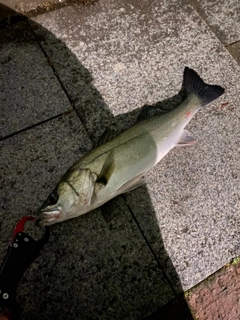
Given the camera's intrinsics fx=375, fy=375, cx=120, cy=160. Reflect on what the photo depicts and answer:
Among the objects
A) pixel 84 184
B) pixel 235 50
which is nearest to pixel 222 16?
pixel 235 50

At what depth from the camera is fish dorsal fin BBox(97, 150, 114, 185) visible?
2.77 meters

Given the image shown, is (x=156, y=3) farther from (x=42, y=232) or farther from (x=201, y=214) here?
(x=42, y=232)

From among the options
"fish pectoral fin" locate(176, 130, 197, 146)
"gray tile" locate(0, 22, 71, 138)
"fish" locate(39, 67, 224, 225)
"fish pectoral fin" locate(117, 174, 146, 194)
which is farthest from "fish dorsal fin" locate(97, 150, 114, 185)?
"gray tile" locate(0, 22, 71, 138)

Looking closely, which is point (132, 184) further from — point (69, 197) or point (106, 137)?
point (69, 197)

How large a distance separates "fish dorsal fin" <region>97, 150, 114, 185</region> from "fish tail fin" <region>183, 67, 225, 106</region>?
3.47ft

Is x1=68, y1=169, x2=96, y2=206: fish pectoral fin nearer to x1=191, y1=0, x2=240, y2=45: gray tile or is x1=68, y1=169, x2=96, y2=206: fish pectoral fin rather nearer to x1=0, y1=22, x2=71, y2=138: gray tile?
x1=0, y1=22, x2=71, y2=138: gray tile

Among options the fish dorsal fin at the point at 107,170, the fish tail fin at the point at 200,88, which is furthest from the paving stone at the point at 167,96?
the fish dorsal fin at the point at 107,170

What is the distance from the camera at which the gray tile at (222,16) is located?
4.14 meters

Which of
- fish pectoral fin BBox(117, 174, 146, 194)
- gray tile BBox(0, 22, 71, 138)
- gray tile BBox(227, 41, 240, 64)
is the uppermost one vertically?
gray tile BBox(0, 22, 71, 138)

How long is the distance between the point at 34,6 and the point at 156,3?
4.34ft

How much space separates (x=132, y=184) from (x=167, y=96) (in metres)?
1.10

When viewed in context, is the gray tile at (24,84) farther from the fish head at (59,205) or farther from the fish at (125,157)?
the fish head at (59,205)

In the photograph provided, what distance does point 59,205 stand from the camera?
2.63 meters

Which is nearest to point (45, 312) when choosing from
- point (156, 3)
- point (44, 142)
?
point (44, 142)
